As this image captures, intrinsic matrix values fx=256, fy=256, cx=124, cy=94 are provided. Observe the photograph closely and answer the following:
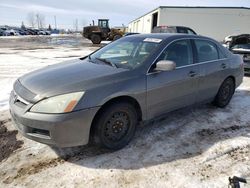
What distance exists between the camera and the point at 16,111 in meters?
3.13

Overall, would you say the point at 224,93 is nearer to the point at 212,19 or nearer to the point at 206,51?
the point at 206,51

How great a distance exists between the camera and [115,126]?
11.2 feet

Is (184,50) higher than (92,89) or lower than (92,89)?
higher

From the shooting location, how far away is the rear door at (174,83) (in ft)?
12.1

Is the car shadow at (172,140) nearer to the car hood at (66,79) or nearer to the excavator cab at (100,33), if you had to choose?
the car hood at (66,79)

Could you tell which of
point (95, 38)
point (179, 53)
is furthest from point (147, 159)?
point (95, 38)

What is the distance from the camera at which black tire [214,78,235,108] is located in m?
5.10

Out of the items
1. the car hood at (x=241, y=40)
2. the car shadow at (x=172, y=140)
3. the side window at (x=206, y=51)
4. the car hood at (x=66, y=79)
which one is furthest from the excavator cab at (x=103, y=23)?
the car hood at (x=66, y=79)

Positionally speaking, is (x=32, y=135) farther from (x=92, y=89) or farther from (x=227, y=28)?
(x=227, y=28)

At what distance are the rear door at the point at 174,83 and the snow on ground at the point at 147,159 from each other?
46cm

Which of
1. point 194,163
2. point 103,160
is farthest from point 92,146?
point 194,163

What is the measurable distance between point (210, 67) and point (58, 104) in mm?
2920

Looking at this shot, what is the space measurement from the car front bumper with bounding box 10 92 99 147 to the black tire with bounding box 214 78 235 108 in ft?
9.89

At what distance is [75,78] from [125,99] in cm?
71
